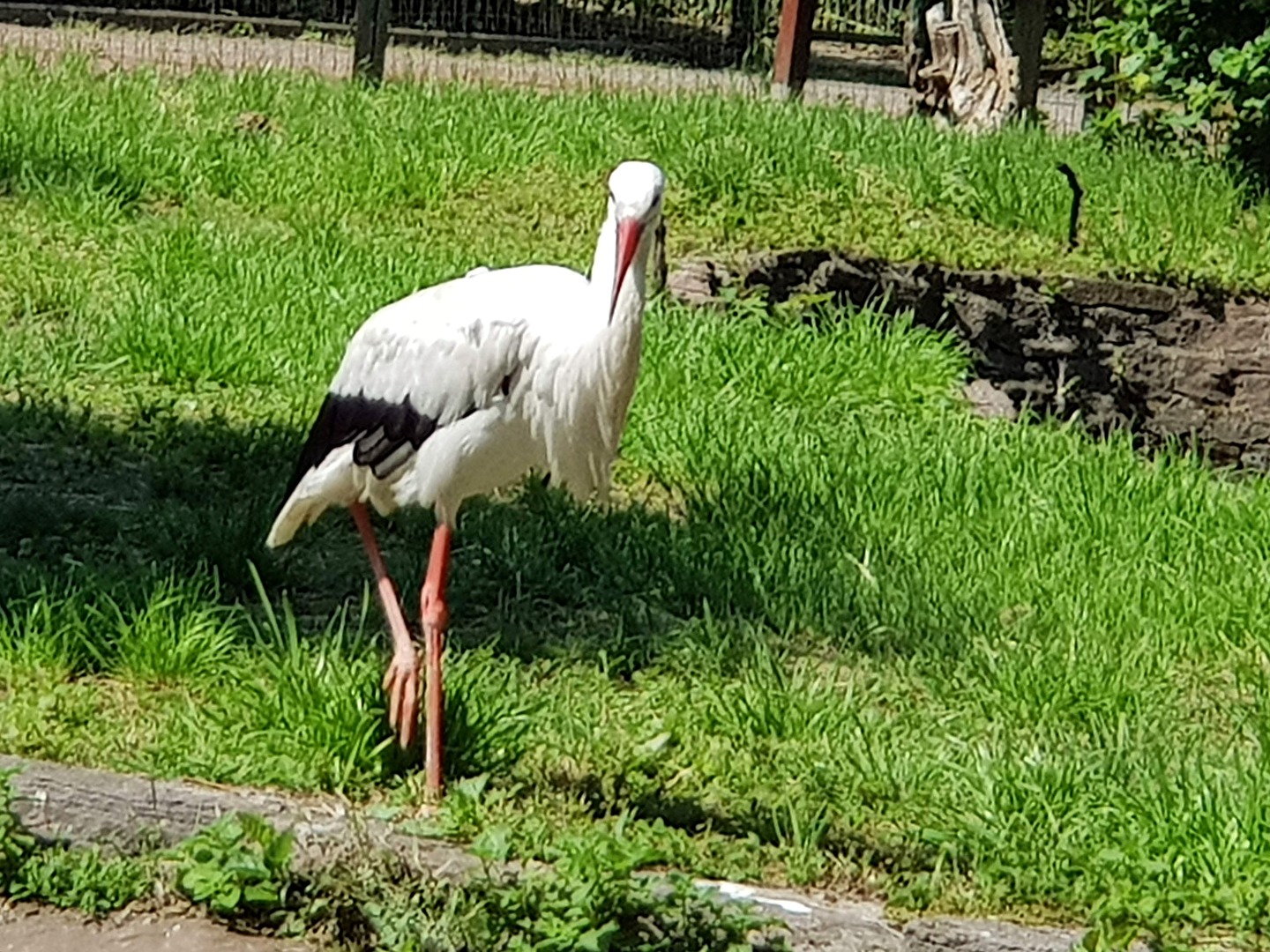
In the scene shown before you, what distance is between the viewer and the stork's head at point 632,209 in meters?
4.16

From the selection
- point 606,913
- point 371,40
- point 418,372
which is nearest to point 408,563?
point 418,372

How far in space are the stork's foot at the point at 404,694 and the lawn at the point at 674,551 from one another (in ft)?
0.25

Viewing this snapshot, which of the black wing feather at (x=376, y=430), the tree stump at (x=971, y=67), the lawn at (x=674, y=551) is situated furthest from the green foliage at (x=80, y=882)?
the tree stump at (x=971, y=67)

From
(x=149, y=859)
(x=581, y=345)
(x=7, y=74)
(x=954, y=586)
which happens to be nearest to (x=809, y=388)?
Answer: (x=954, y=586)

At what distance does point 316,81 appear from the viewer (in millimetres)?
10523

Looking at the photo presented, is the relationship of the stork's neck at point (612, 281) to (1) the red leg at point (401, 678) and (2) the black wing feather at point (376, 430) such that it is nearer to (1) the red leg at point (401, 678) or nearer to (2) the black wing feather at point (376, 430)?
(2) the black wing feather at point (376, 430)

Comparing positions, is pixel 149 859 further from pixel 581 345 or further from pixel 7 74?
pixel 7 74

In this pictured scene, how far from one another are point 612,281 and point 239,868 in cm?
134

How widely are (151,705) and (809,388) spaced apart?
3.32 m

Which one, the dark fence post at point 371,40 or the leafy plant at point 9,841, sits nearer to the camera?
the leafy plant at point 9,841

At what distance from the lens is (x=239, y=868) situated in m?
3.99

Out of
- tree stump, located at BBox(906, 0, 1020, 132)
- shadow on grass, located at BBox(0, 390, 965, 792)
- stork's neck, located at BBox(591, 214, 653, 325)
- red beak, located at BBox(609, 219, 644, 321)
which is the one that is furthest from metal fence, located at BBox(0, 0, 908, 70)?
Answer: red beak, located at BBox(609, 219, 644, 321)

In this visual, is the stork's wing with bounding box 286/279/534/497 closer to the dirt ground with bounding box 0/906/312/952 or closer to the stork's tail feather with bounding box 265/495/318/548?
the stork's tail feather with bounding box 265/495/318/548

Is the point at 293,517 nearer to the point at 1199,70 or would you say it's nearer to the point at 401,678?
the point at 401,678
